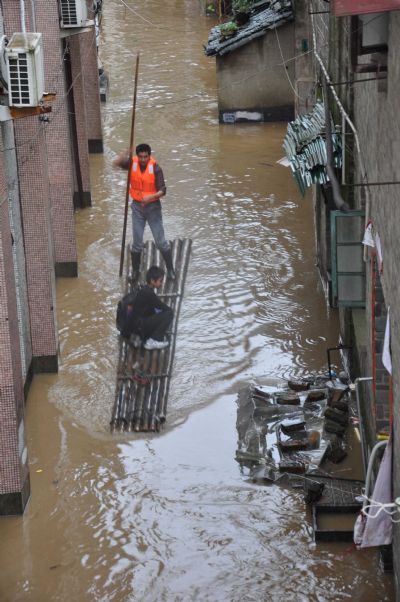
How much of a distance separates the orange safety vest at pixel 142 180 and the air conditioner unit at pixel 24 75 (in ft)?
13.5

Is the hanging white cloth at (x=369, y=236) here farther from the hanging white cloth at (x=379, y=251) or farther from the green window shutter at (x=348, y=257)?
the green window shutter at (x=348, y=257)

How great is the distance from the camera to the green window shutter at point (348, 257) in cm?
1084

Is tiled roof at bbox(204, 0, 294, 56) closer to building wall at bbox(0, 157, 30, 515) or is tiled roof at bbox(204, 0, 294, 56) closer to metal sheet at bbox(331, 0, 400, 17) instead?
building wall at bbox(0, 157, 30, 515)

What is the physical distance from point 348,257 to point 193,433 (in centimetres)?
241

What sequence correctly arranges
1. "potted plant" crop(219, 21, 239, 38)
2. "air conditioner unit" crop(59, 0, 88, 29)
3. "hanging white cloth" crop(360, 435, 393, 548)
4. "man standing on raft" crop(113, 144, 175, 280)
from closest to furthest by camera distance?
"hanging white cloth" crop(360, 435, 393, 548) → "man standing on raft" crop(113, 144, 175, 280) → "air conditioner unit" crop(59, 0, 88, 29) → "potted plant" crop(219, 21, 239, 38)

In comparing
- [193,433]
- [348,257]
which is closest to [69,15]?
[348,257]

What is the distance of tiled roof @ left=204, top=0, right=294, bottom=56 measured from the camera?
21344 mm

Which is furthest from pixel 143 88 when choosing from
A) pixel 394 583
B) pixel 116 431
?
pixel 394 583

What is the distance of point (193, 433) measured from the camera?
11219 mm

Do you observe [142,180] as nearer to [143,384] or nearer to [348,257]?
[143,384]

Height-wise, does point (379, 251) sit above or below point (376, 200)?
below

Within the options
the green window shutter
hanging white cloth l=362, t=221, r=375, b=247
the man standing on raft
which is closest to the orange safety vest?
the man standing on raft

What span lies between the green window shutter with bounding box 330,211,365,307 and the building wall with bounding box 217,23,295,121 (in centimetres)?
1120

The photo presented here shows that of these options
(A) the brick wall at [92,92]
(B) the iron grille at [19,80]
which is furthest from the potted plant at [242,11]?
(B) the iron grille at [19,80]
